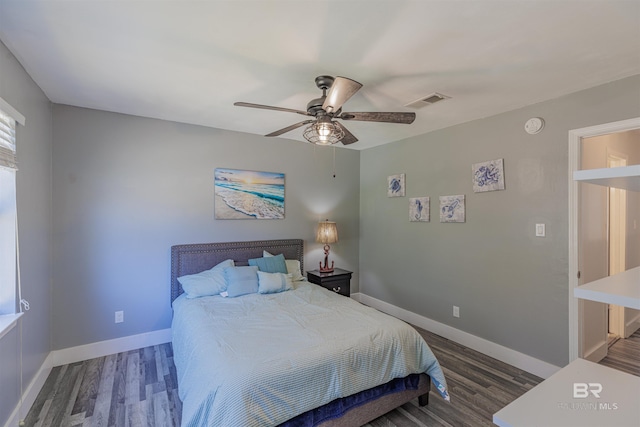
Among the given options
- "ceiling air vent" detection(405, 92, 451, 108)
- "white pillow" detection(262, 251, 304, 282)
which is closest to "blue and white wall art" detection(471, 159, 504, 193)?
"ceiling air vent" detection(405, 92, 451, 108)

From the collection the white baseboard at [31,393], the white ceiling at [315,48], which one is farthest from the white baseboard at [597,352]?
the white baseboard at [31,393]

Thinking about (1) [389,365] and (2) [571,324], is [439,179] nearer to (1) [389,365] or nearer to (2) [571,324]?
(2) [571,324]

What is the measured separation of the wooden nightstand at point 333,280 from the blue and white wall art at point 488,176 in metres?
1.98

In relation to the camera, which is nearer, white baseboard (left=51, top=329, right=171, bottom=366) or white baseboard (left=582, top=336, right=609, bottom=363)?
white baseboard (left=582, top=336, right=609, bottom=363)

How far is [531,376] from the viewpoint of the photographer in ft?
9.20

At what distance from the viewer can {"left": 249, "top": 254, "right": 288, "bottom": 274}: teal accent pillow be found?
3.56 m

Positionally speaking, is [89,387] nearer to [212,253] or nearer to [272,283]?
[212,253]

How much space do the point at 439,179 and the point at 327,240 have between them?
1640 mm

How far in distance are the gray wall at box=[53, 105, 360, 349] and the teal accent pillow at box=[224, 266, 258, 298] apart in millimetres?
674

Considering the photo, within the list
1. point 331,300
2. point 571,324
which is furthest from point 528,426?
point 571,324

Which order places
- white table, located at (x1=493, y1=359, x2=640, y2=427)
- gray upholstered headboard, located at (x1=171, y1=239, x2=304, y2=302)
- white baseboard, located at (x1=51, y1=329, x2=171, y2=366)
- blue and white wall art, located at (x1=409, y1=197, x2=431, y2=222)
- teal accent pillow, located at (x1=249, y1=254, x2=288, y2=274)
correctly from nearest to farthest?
white table, located at (x1=493, y1=359, x2=640, y2=427)
white baseboard, located at (x1=51, y1=329, x2=171, y2=366)
gray upholstered headboard, located at (x1=171, y1=239, x2=304, y2=302)
teal accent pillow, located at (x1=249, y1=254, x2=288, y2=274)
blue and white wall art, located at (x1=409, y1=197, x2=431, y2=222)

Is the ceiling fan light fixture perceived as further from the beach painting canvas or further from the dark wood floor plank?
the dark wood floor plank

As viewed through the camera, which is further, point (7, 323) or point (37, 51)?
point (37, 51)

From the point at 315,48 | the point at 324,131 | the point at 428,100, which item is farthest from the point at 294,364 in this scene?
the point at 428,100
